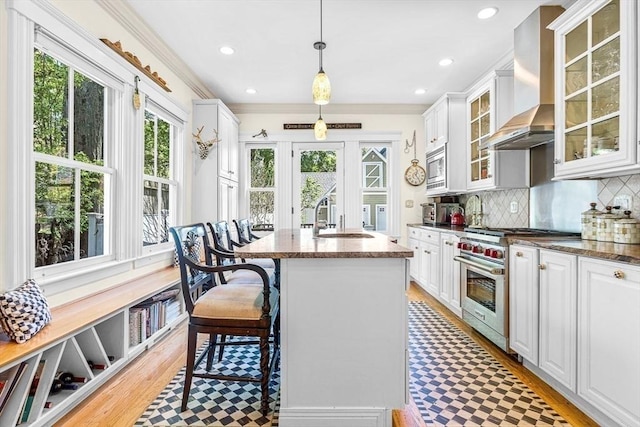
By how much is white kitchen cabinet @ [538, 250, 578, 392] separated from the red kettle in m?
2.36

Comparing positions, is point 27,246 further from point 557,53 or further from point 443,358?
point 557,53

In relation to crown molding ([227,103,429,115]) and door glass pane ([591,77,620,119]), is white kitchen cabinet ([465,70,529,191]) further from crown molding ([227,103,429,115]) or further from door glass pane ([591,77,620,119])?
crown molding ([227,103,429,115])

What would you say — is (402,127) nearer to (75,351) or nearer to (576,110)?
(576,110)

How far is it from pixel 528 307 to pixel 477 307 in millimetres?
681

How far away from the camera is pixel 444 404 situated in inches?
77.6

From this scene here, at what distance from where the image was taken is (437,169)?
462cm

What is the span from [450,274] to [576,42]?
221 centimetres

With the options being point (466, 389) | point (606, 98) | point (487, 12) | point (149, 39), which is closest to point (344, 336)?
point (466, 389)

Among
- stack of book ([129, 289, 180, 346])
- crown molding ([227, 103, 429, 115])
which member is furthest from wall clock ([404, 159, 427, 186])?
stack of book ([129, 289, 180, 346])

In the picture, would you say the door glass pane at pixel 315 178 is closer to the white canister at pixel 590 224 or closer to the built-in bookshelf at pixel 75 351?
the built-in bookshelf at pixel 75 351

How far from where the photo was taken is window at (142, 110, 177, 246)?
327cm

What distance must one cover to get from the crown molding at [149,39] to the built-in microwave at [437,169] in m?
3.15

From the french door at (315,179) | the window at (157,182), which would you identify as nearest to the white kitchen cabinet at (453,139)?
the french door at (315,179)

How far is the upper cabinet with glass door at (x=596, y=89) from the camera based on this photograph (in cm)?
185
